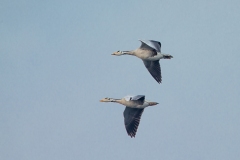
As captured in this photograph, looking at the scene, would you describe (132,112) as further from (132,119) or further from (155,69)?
(155,69)

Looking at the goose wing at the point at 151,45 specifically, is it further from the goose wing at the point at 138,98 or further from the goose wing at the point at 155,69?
the goose wing at the point at 138,98

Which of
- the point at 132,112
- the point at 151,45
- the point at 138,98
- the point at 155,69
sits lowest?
the point at 132,112

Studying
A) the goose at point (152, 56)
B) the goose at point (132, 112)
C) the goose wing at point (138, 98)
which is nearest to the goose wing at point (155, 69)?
the goose at point (152, 56)

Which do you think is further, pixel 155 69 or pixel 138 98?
pixel 155 69

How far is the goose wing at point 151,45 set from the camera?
68.5m

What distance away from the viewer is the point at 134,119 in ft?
230

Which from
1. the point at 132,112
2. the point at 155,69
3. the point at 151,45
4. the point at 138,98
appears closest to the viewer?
the point at 138,98

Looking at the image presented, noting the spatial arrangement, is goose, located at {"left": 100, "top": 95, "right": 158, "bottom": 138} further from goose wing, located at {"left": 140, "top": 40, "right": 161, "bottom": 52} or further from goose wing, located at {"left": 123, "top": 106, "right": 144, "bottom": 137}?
goose wing, located at {"left": 140, "top": 40, "right": 161, "bottom": 52}

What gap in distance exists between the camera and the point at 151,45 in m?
68.8

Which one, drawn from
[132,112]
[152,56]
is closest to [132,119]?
[132,112]

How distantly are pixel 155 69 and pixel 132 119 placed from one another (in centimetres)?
684

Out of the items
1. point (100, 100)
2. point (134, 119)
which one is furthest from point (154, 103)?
point (100, 100)

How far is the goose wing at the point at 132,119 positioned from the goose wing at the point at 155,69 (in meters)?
4.85

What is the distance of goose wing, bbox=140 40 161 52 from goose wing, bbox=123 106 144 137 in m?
6.74
